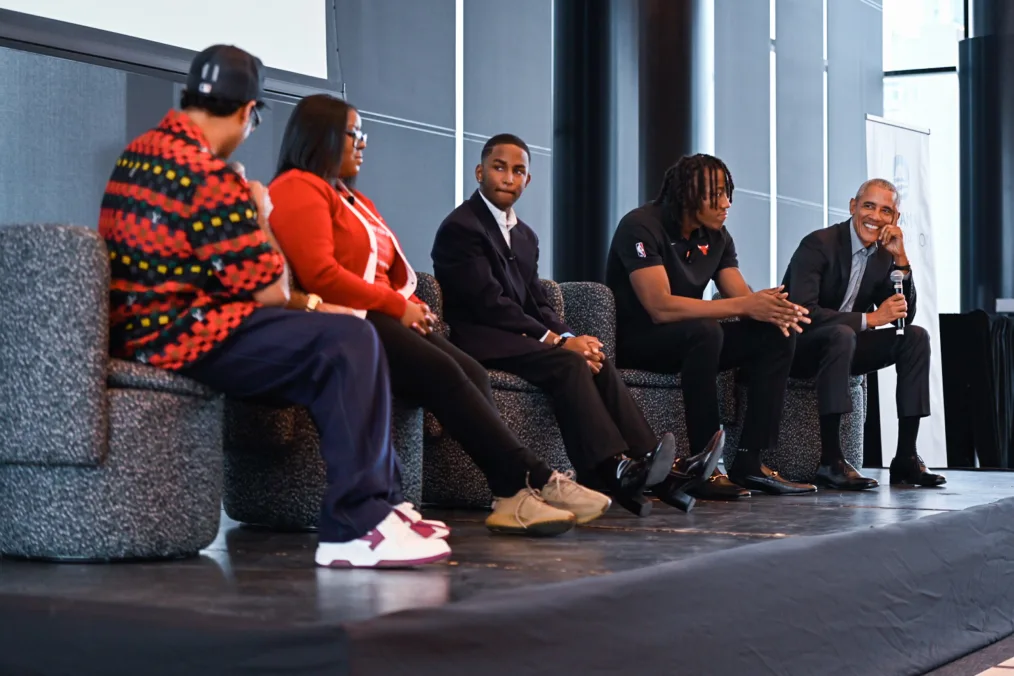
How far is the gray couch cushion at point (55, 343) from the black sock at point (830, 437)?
2543 mm

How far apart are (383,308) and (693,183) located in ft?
4.79

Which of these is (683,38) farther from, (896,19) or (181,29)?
(896,19)

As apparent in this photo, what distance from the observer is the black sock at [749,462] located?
3707 millimetres

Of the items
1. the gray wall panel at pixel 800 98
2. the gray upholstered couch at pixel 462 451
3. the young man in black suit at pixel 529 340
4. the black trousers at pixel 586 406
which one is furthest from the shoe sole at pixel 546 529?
the gray wall panel at pixel 800 98

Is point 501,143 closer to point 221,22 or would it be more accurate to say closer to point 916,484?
point 221,22

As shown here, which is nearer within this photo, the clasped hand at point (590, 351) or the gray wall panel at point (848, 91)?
the clasped hand at point (590, 351)

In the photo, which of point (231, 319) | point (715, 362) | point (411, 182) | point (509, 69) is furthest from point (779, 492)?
point (509, 69)

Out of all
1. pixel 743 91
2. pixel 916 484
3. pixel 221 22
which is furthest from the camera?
pixel 743 91

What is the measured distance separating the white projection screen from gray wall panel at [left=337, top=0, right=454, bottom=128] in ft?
0.67

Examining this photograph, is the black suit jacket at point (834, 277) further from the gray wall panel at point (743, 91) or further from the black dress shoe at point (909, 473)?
the gray wall panel at point (743, 91)

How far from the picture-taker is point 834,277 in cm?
427

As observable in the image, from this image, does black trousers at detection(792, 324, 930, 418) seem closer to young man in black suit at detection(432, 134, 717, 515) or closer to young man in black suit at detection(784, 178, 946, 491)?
young man in black suit at detection(784, 178, 946, 491)

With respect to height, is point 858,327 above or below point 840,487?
above

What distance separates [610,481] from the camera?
117 inches
